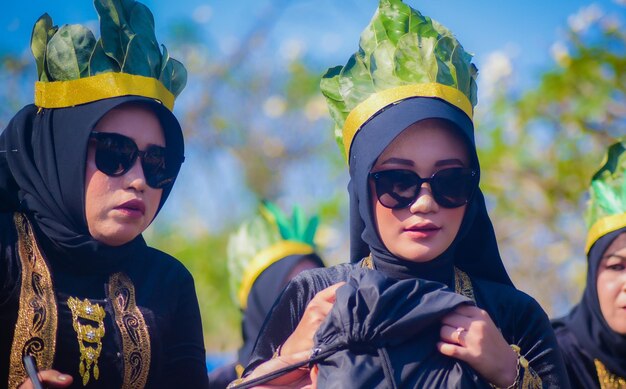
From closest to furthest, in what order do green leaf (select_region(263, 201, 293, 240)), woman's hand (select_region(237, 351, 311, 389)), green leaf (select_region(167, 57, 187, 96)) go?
woman's hand (select_region(237, 351, 311, 389)), green leaf (select_region(167, 57, 187, 96)), green leaf (select_region(263, 201, 293, 240))

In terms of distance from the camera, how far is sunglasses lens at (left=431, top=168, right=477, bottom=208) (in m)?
3.05

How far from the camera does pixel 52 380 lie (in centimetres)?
292

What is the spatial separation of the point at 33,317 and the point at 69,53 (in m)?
0.98

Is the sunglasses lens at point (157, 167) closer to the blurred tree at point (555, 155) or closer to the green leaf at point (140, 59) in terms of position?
the green leaf at point (140, 59)

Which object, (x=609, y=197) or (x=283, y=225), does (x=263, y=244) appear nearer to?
(x=283, y=225)

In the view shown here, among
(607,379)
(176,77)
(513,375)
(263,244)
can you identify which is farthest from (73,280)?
(263,244)

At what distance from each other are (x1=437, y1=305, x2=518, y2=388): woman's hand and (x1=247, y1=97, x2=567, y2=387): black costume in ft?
0.61

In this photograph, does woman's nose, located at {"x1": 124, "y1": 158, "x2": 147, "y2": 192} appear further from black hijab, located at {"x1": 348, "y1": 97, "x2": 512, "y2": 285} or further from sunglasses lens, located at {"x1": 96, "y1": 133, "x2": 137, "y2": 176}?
black hijab, located at {"x1": 348, "y1": 97, "x2": 512, "y2": 285}

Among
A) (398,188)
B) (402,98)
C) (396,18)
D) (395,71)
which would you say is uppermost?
(396,18)

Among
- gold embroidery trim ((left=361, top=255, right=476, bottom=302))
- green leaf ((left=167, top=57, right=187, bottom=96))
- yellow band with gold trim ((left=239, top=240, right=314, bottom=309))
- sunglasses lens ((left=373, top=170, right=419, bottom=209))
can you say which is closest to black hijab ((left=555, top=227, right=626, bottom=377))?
gold embroidery trim ((left=361, top=255, right=476, bottom=302))

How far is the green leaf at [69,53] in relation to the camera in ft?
10.9

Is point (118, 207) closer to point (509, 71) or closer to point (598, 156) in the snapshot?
point (598, 156)

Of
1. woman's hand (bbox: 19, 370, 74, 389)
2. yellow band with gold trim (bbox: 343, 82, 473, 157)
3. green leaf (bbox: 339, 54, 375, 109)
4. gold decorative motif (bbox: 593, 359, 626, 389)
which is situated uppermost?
green leaf (bbox: 339, 54, 375, 109)

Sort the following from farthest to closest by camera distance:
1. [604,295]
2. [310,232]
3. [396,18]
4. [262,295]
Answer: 1. [310,232]
2. [262,295]
3. [604,295]
4. [396,18]
